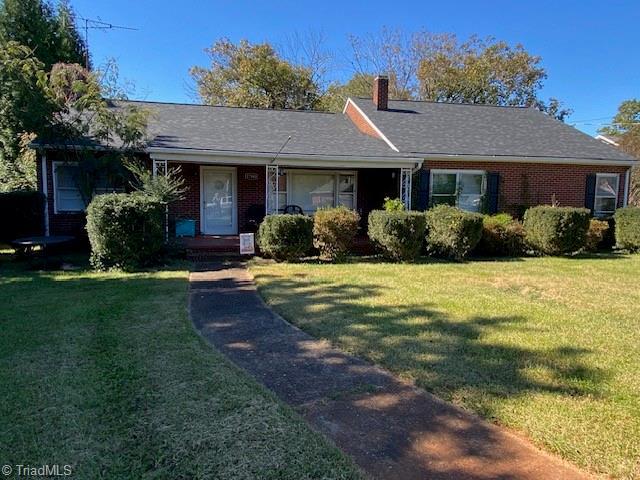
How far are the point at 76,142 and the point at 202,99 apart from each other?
68.1 feet

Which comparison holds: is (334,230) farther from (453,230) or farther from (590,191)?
(590,191)

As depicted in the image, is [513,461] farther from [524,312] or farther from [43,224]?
[43,224]

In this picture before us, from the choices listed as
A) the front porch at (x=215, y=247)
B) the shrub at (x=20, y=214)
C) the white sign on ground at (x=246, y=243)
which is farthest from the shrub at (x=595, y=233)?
the shrub at (x=20, y=214)

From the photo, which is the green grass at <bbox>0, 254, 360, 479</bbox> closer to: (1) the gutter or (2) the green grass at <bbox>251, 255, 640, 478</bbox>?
(2) the green grass at <bbox>251, 255, 640, 478</bbox>

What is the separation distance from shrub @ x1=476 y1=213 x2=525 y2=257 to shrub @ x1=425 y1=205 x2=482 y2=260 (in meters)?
0.87

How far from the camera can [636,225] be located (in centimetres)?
1211

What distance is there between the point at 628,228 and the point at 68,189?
15.0 metres

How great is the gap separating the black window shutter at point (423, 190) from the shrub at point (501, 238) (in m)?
2.07

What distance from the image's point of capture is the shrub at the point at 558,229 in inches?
436

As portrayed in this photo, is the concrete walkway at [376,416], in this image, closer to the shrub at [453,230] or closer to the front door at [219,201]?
the shrub at [453,230]

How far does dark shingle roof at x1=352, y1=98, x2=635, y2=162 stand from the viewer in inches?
536

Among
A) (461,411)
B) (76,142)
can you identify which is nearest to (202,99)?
(76,142)

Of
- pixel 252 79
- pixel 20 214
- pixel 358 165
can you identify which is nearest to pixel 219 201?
pixel 358 165

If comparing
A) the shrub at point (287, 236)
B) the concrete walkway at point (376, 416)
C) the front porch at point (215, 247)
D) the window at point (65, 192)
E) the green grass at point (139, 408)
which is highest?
the window at point (65, 192)
